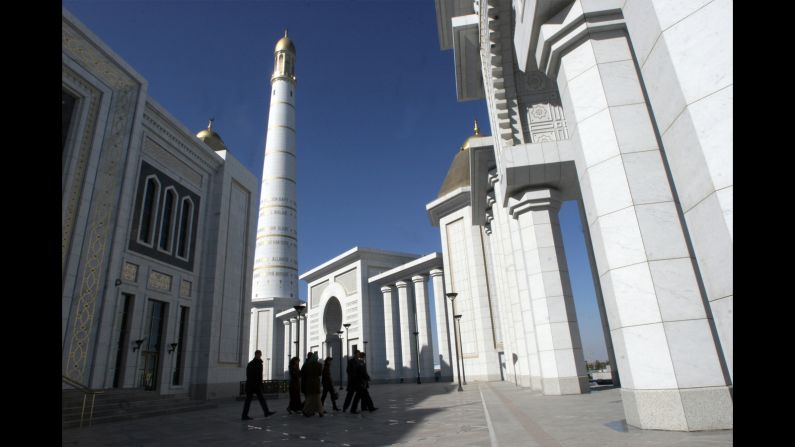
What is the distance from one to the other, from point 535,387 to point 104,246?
14.3 metres

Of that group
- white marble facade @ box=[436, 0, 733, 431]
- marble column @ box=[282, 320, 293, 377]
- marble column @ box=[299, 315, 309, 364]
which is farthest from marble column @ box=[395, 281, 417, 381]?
white marble facade @ box=[436, 0, 733, 431]

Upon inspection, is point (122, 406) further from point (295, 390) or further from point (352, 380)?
point (352, 380)

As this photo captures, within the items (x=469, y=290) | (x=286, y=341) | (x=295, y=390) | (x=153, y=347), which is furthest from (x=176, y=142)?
(x=286, y=341)

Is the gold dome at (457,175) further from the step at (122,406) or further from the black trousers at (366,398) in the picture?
the step at (122,406)

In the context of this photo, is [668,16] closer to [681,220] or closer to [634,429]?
[681,220]

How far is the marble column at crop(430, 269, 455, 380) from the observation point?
26.8 meters

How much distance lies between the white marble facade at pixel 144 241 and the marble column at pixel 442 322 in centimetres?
1205

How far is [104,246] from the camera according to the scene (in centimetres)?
1410

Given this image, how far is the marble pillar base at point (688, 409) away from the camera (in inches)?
166

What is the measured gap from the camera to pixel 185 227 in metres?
19.4

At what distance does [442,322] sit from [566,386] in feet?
58.8

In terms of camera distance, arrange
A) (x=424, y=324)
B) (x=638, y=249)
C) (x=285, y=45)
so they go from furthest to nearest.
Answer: (x=285, y=45)
(x=424, y=324)
(x=638, y=249)
